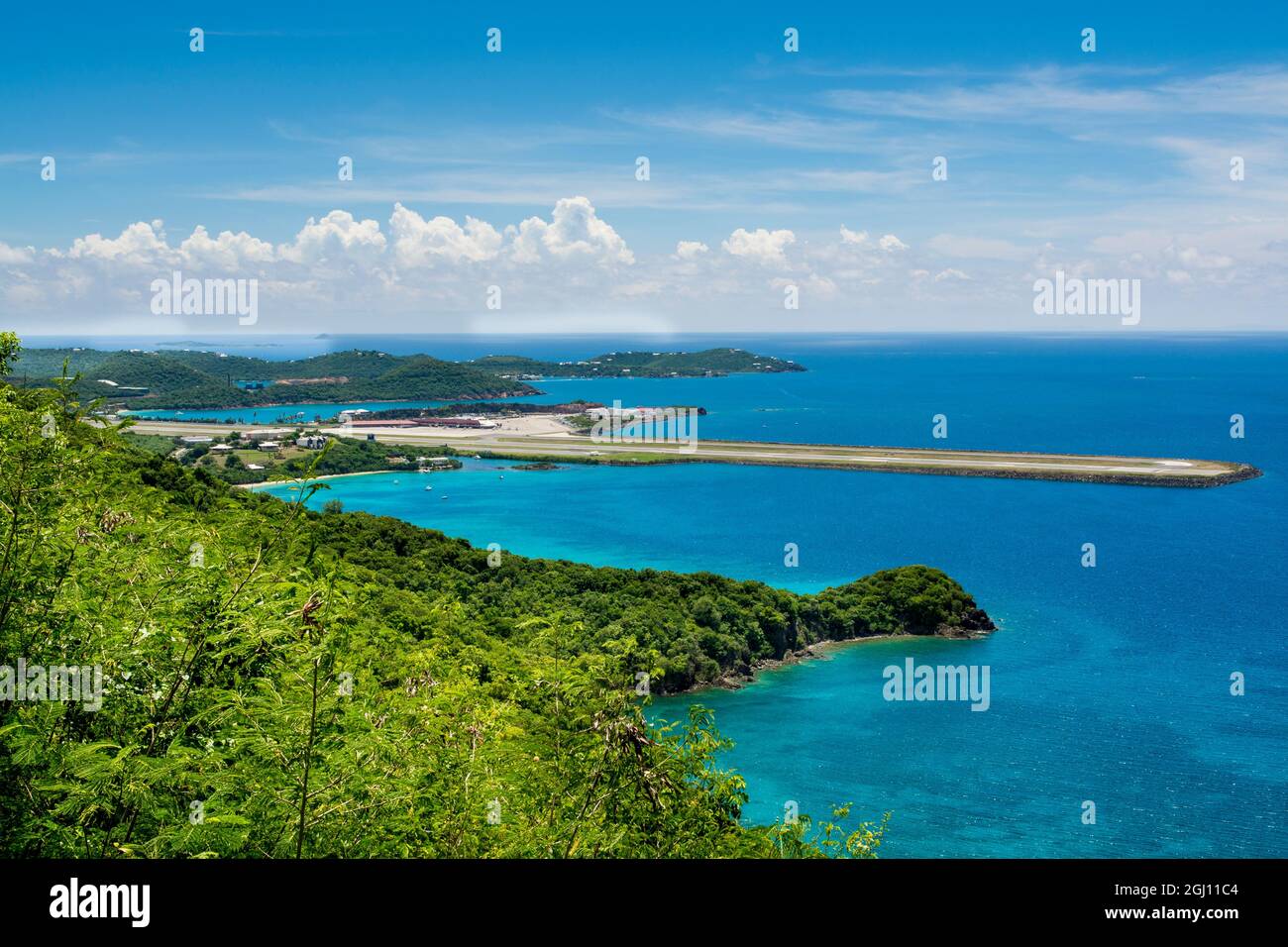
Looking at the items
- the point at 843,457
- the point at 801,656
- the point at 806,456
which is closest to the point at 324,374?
the point at 806,456

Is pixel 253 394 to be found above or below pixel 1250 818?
above

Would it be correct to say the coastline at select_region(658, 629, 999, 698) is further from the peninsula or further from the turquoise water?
the peninsula

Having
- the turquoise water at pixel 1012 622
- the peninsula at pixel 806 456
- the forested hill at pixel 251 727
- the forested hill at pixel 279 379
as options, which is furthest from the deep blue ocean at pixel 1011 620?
the forested hill at pixel 279 379

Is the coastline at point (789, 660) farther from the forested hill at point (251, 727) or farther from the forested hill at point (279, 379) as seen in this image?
the forested hill at point (279, 379)

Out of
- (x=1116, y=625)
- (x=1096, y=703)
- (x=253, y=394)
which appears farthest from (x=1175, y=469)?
(x=253, y=394)

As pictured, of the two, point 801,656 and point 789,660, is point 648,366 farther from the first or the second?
point 789,660

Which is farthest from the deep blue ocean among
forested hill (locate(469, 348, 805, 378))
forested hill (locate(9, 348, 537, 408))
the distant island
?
forested hill (locate(469, 348, 805, 378))

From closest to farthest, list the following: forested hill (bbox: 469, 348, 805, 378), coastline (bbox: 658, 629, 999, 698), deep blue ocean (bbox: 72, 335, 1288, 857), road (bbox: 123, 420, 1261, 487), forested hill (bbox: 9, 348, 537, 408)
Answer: deep blue ocean (bbox: 72, 335, 1288, 857) < coastline (bbox: 658, 629, 999, 698) < road (bbox: 123, 420, 1261, 487) < forested hill (bbox: 9, 348, 537, 408) < forested hill (bbox: 469, 348, 805, 378)

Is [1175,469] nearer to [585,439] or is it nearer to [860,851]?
[585,439]
